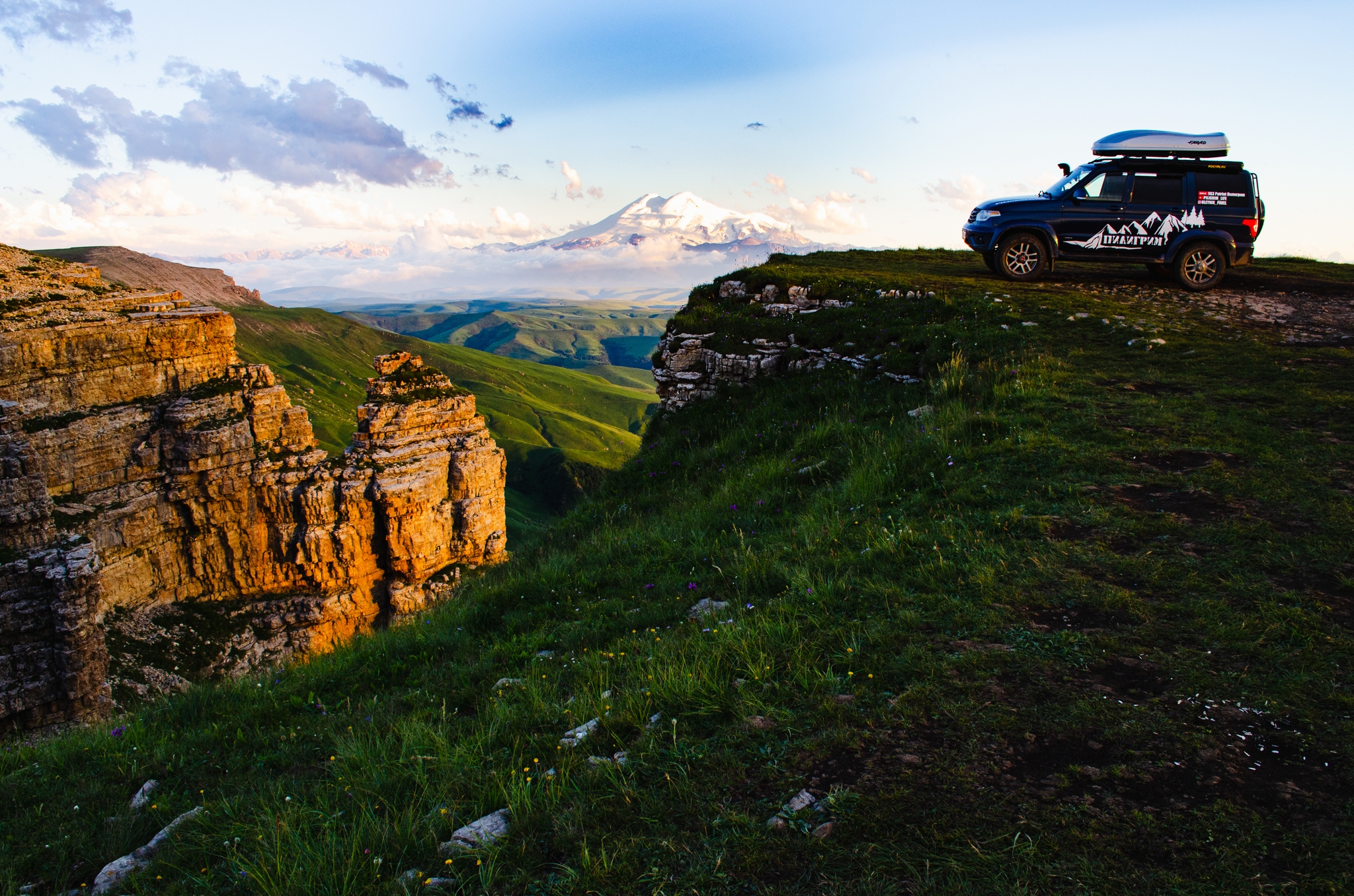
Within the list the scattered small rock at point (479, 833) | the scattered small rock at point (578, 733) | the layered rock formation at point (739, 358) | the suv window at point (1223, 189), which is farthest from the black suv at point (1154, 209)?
the scattered small rock at point (479, 833)

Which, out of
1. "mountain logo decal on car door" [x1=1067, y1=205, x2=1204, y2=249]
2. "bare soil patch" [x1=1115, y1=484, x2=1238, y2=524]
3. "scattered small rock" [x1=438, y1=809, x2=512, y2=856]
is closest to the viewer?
"scattered small rock" [x1=438, y1=809, x2=512, y2=856]

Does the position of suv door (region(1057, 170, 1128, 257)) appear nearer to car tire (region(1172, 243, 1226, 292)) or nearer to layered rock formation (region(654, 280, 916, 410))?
car tire (region(1172, 243, 1226, 292))

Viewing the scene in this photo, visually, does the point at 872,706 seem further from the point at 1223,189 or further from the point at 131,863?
the point at 1223,189

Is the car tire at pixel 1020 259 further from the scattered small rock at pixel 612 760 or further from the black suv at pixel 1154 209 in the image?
the scattered small rock at pixel 612 760

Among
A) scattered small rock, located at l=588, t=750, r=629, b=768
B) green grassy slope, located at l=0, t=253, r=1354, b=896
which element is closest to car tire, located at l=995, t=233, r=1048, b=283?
green grassy slope, located at l=0, t=253, r=1354, b=896

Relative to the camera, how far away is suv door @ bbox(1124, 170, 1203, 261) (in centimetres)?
1697

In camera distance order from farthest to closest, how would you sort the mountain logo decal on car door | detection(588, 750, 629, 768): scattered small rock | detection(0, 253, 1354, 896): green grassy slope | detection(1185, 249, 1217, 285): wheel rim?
1. detection(1185, 249, 1217, 285): wheel rim
2. the mountain logo decal on car door
3. detection(588, 750, 629, 768): scattered small rock
4. detection(0, 253, 1354, 896): green grassy slope

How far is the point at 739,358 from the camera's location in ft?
56.7

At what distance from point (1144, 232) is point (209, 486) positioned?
183 ft

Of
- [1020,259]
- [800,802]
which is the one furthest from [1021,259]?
[800,802]

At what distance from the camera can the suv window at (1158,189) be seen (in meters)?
16.9

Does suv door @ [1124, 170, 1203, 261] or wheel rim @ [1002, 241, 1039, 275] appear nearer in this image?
suv door @ [1124, 170, 1203, 261]

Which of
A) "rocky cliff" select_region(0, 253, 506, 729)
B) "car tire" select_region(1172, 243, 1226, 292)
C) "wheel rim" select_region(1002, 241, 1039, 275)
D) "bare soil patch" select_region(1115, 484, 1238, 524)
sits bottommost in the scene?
"rocky cliff" select_region(0, 253, 506, 729)

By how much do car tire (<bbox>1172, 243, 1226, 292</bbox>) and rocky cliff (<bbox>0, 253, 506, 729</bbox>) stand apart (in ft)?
149
